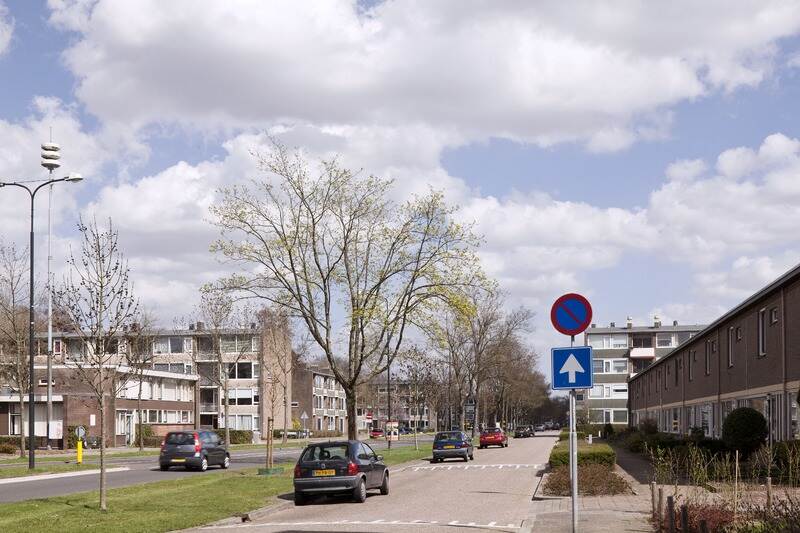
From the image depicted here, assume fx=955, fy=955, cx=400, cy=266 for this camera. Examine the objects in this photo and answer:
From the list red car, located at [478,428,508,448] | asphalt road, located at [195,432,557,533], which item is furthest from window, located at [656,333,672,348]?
asphalt road, located at [195,432,557,533]

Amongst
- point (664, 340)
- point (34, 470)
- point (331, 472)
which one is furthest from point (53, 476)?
point (664, 340)

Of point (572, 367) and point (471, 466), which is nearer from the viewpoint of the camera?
point (572, 367)

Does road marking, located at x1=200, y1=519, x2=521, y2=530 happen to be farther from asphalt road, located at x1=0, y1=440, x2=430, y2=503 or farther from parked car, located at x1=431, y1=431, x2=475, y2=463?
parked car, located at x1=431, y1=431, x2=475, y2=463

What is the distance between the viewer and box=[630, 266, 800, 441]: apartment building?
2795 centimetres

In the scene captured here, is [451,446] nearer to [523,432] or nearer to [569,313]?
[569,313]

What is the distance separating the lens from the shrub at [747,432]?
28.2 meters

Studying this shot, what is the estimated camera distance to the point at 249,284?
1505 inches

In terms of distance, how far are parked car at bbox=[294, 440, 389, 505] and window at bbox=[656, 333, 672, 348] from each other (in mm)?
105080

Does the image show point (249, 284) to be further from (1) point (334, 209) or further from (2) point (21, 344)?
(2) point (21, 344)

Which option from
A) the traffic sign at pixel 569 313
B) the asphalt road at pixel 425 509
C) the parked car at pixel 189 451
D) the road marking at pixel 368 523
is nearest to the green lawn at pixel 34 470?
the parked car at pixel 189 451

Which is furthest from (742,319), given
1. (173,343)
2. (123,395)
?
(173,343)

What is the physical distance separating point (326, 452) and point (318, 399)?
331 ft

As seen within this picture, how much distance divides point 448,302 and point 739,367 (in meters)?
11.2

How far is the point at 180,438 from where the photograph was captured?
3719 cm
